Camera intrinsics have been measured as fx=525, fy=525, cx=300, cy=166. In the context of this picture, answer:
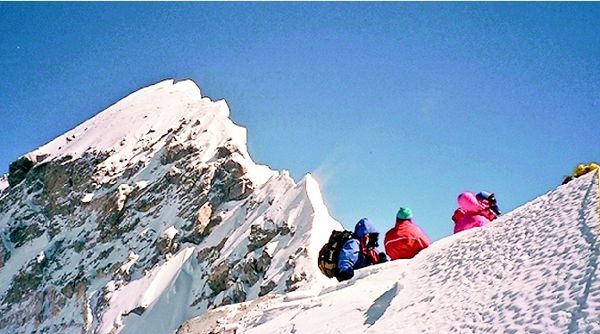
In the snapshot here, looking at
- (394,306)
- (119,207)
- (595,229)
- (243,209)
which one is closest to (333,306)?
(394,306)

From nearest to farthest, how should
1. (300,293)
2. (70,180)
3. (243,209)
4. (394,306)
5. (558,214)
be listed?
(558,214)
(394,306)
(300,293)
(243,209)
(70,180)

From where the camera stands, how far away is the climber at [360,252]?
8992mm

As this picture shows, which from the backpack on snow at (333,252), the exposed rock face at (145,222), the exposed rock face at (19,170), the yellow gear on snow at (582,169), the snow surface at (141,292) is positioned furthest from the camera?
the exposed rock face at (19,170)

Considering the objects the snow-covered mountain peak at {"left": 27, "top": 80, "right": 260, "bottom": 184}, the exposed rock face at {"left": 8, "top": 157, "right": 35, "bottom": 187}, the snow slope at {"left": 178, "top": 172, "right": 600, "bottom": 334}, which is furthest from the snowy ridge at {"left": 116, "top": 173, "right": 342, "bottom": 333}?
the exposed rock face at {"left": 8, "top": 157, "right": 35, "bottom": 187}

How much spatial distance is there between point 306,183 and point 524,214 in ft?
148

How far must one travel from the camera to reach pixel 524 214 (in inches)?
256

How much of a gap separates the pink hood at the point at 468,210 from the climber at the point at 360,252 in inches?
56.9

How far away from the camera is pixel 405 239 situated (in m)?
9.02

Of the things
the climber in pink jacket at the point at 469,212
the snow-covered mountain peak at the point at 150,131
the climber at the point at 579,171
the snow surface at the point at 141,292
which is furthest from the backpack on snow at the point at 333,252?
the snow-covered mountain peak at the point at 150,131

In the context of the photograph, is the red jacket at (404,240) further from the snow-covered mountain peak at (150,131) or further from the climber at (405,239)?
the snow-covered mountain peak at (150,131)

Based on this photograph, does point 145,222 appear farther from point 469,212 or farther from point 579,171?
point 579,171

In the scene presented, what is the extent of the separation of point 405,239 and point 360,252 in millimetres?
828

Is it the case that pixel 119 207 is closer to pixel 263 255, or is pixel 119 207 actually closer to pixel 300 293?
pixel 263 255

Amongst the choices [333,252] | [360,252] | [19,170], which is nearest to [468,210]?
[360,252]
